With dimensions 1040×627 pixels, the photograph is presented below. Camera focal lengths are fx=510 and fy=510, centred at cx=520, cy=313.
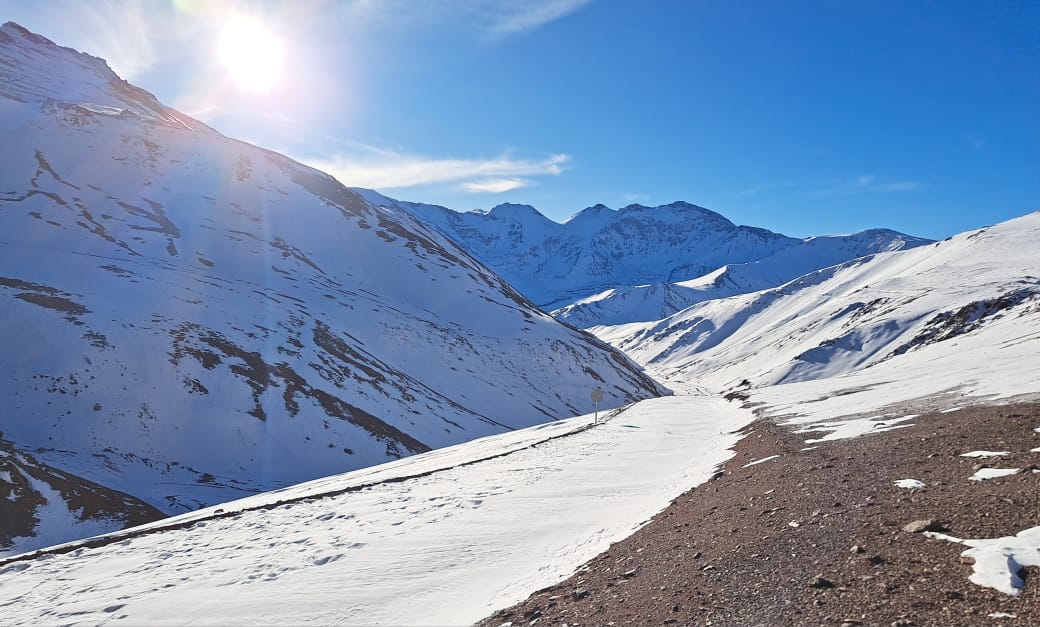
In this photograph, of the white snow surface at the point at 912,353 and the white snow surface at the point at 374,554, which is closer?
the white snow surface at the point at 374,554

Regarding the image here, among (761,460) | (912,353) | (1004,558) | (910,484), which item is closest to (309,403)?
(761,460)

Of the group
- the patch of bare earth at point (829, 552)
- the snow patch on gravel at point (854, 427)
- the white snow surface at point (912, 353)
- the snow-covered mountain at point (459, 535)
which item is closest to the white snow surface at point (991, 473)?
the patch of bare earth at point (829, 552)

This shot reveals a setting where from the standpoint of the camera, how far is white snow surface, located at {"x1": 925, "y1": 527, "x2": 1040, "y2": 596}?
19.3 ft

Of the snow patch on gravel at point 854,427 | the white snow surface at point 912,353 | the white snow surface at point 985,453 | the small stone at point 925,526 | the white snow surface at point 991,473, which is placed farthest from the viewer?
the white snow surface at point 912,353

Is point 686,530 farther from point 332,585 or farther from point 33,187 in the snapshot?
point 33,187

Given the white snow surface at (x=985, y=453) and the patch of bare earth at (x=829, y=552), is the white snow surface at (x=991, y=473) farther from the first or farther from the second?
the white snow surface at (x=985, y=453)

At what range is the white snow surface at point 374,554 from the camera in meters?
10.3

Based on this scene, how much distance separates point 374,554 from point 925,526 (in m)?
11.5

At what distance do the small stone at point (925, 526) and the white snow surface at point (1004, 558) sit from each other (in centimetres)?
52

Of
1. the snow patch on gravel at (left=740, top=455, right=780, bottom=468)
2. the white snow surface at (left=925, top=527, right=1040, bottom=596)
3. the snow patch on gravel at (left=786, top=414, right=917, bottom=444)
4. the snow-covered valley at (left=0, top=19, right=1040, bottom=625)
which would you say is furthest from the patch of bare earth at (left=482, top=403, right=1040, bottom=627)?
the snow patch on gravel at (left=786, top=414, right=917, bottom=444)

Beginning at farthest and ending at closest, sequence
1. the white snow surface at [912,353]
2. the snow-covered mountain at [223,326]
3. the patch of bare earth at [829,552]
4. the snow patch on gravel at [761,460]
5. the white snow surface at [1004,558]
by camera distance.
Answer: the snow-covered mountain at [223,326] → the white snow surface at [912,353] → the snow patch on gravel at [761,460] → the patch of bare earth at [829,552] → the white snow surface at [1004,558]

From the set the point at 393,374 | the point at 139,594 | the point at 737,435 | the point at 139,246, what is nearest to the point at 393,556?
the point at 139,594

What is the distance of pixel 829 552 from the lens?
26.0ft

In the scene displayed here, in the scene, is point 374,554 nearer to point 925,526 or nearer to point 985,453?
point 925,526
